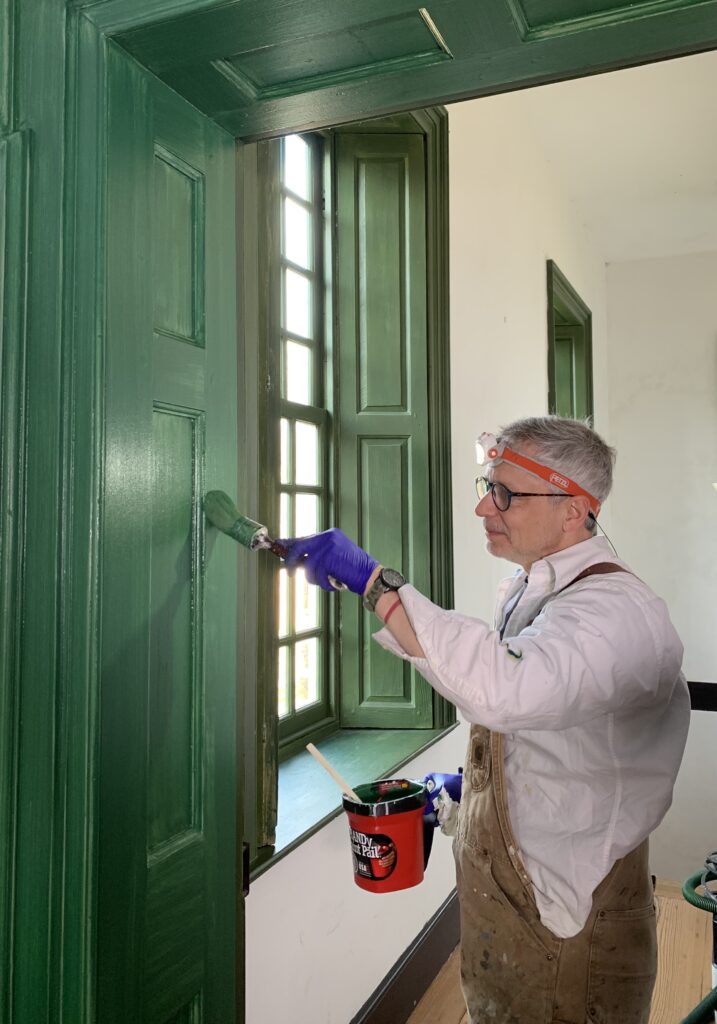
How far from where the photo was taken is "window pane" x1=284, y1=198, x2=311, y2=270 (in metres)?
2.72

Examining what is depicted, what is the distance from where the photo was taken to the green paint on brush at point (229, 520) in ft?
4.60

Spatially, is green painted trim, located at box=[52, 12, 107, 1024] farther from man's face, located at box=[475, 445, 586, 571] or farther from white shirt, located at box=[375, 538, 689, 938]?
man's face, located at box=[475, 445, 586, 571]

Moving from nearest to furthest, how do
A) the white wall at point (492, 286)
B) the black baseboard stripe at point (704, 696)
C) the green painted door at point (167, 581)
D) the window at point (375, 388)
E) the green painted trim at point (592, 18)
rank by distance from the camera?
1. the green painted trim at point (592, 18)
2. the green painted door at point (167, 581)
3. the window at point (375, 388)
4. the black baseboard stripe at point (704, 696)
5. the white wall at point (492, 286)

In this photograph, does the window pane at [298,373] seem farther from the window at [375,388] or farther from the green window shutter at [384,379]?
the green window shutter at [384,379]

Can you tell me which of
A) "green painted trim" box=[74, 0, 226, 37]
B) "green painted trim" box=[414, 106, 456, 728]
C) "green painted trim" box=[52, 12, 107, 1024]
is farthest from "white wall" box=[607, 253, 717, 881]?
"green painted trim" box=[74, 0, 226, 37]

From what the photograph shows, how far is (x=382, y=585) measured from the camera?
151 cm

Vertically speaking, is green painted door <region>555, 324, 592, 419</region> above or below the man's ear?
above

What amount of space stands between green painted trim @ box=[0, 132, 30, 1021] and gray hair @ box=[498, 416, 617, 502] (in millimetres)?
1097

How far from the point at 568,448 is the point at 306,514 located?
1128 mm

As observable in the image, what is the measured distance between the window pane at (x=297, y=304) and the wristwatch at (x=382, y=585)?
1.42 metres

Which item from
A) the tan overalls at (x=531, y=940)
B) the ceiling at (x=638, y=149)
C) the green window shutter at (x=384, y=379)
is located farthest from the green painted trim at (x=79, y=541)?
the ceiling at (x=638, y=149)

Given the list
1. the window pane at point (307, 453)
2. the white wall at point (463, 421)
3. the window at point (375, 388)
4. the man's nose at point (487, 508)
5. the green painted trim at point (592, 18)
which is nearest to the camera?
the green painted trim at point (592, 18)

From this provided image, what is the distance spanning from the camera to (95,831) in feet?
3.92

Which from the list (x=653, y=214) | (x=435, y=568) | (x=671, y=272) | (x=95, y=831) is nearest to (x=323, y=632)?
(x=435, y=568)
